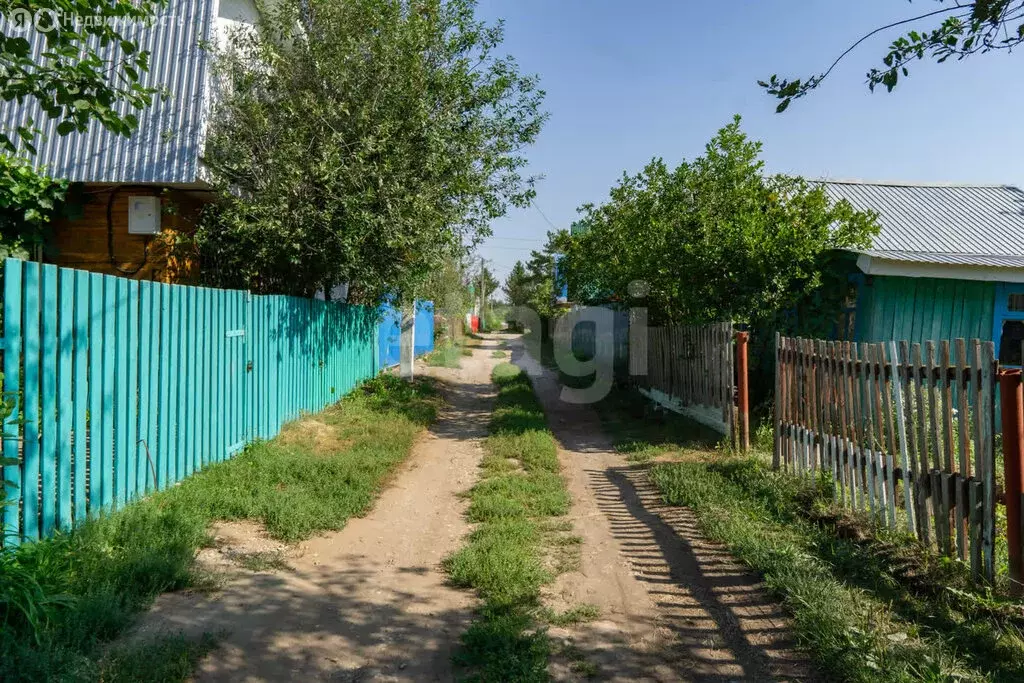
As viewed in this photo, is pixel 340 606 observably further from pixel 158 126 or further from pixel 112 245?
pixel 158 126

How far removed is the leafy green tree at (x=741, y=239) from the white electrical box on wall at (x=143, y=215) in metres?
7.29

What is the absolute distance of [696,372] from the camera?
10031 mm

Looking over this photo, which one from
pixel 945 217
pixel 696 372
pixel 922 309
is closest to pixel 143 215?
pixel 696 372

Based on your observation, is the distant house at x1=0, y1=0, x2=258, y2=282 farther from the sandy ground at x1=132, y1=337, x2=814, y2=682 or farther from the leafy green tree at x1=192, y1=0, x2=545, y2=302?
the sandy ground at x1=132, y1=337, x2=814, y2=682

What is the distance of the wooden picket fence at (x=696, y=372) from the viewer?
877cm

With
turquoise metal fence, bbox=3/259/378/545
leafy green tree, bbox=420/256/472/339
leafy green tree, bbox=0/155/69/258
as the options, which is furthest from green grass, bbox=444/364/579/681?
leafy green tree, bbox=420/256/472/339

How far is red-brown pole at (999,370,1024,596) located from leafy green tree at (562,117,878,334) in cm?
518

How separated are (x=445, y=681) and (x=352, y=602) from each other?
113 centimetres

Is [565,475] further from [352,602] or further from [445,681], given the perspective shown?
[445,681]

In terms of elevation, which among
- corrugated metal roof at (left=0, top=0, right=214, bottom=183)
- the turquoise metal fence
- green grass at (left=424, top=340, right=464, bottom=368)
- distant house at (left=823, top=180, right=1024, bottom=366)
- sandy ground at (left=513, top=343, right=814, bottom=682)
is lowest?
sandy ground at (left=513, top=343, right=814, bottom=682)

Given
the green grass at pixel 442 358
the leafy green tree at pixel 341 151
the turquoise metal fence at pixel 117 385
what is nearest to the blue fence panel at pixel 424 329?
the green grass at pixel 442 358

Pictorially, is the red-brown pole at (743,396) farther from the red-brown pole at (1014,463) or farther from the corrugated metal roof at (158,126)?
the corrugated metal roof at (158,126)

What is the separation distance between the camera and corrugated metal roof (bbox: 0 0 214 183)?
9.57m

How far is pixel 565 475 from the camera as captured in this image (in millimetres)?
7816
